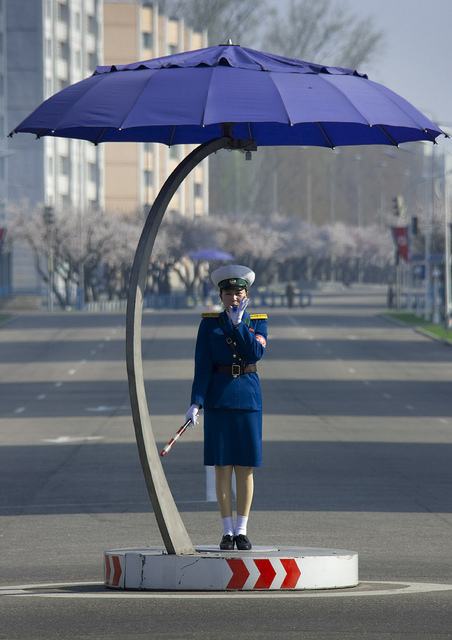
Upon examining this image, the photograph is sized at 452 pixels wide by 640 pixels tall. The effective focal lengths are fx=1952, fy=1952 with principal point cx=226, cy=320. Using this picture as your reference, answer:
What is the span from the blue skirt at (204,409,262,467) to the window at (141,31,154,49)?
5403 inches

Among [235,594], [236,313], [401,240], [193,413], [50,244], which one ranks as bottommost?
[235,594]

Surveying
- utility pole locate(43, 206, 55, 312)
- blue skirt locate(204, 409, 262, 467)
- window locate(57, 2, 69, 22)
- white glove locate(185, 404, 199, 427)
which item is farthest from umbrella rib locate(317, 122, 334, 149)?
window locate(57, 2, 69, 22)

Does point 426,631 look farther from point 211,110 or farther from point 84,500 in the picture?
point 84,500

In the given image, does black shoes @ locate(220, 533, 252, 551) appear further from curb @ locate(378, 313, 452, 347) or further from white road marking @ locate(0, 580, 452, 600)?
curb @ locate(378, 313, 452, 347)

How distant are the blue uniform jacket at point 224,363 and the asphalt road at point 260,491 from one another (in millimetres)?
1337

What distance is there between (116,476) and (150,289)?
312 ft

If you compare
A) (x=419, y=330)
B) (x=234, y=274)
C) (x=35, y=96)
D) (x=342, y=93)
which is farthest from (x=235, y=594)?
(x=35, y=96)

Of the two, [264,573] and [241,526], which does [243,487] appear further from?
[264,573]

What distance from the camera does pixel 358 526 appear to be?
15836 mm

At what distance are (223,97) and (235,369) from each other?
1.79 m

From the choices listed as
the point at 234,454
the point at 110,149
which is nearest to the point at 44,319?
the point at 110,149

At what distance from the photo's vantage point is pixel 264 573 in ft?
35.7

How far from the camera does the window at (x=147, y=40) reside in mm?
148000

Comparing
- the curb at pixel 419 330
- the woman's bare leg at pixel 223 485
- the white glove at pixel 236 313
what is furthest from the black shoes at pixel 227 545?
Answer: the curb at pixel 419 330
